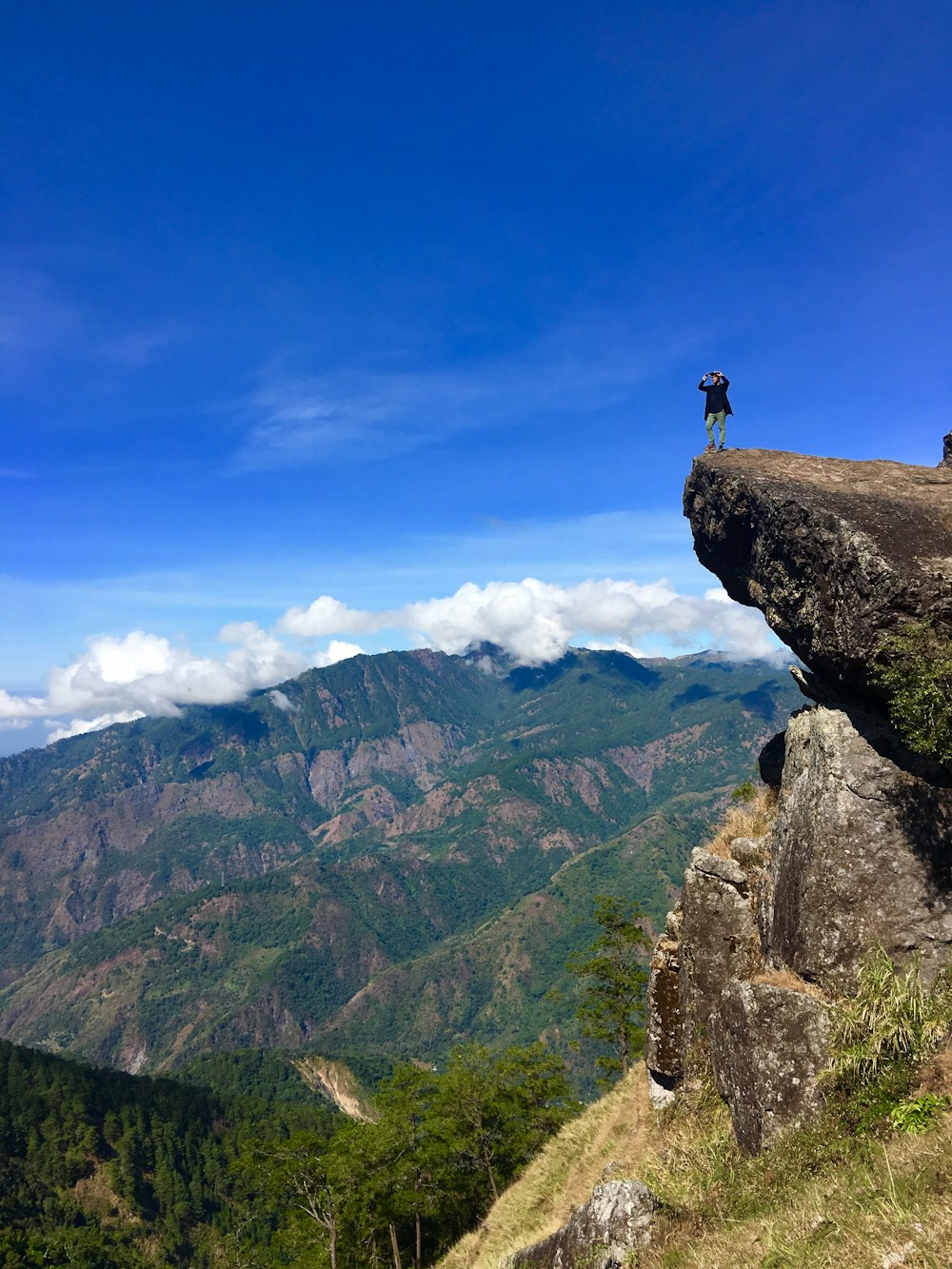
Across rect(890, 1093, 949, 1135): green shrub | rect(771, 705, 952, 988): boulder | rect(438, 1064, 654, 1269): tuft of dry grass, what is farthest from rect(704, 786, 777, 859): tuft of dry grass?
rect(890, 1093, 949, 1135): green shrub

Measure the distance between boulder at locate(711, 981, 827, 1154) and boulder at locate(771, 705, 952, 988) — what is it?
3.92 feet

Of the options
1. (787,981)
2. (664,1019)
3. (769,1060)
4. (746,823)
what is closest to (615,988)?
(664,1019)

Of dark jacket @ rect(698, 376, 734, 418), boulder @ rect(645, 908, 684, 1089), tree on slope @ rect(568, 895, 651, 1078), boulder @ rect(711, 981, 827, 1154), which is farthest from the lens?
tree on slope @ rect(568, 895, 651, 1078)

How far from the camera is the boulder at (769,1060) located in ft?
53.8

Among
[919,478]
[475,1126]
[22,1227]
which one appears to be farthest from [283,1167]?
[22,1227]

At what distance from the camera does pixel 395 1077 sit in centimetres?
4509

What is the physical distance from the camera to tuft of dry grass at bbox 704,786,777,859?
2531 cm

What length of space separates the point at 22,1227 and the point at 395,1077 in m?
191

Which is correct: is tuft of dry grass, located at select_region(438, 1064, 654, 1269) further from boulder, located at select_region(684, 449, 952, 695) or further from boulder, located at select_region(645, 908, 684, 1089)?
boulder, located at select_region(684, 449, 952, 695)

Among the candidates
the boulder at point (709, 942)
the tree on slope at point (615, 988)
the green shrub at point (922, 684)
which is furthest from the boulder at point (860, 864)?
the tree on slope at point (615, 988)

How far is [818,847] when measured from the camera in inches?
745

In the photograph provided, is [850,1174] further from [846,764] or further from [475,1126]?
[475,1126]

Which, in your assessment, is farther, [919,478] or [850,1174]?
[919,478]

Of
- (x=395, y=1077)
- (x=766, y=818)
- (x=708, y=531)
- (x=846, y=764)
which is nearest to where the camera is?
(x=846, y=764)
